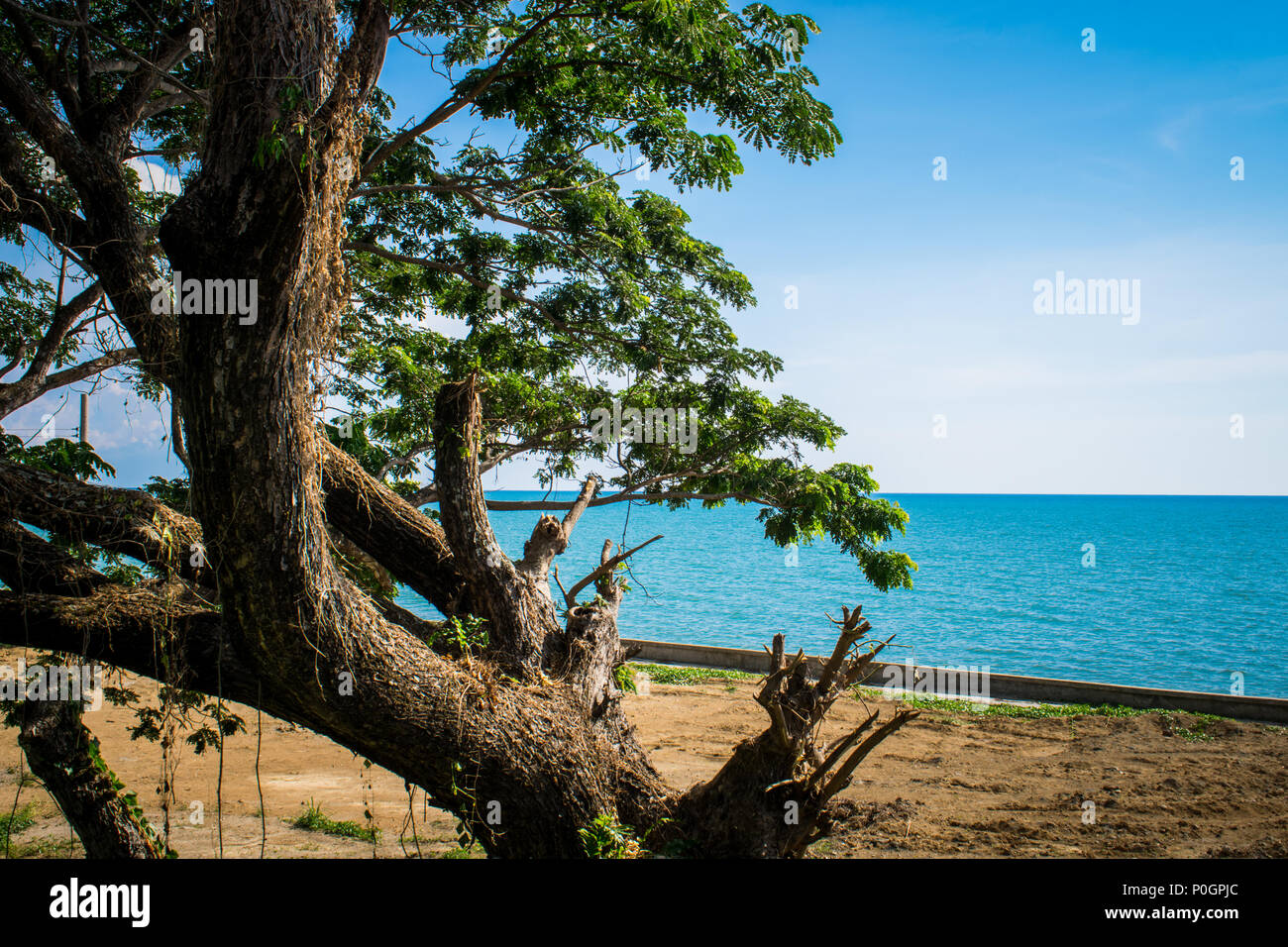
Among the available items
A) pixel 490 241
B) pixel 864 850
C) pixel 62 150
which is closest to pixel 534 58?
pixel 490 241

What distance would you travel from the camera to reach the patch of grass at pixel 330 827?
26.2ft

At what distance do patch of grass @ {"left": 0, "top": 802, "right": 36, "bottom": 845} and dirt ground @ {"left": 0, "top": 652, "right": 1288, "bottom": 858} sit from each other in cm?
3

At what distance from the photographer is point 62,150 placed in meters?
4.93

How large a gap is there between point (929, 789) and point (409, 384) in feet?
25.6

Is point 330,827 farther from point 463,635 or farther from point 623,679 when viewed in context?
point 463,635

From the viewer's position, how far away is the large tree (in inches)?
136

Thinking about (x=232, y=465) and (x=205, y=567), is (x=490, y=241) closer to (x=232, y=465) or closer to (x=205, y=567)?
(x=205, y=567)
